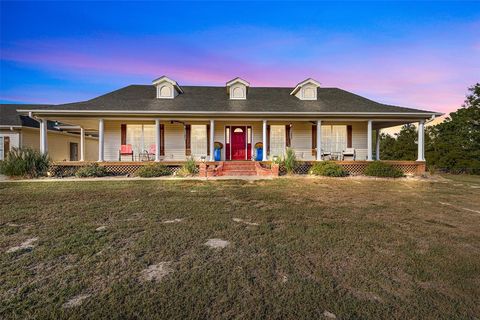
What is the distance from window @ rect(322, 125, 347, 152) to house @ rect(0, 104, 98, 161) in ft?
55.7

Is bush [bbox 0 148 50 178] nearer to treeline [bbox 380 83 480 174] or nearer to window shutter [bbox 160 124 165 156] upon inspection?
window shutter [bbox 160 124 165 156]

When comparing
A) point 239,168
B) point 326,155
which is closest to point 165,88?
point 239,168

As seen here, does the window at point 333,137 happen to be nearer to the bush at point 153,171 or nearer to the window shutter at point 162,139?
the bush at point 153,171

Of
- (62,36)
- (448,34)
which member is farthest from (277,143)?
(62,36)

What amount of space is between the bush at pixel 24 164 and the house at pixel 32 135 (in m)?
3.16

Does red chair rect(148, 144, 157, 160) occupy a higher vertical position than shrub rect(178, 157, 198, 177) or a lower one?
higher

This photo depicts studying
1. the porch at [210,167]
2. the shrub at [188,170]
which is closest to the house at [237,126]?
the porch at [210,167]

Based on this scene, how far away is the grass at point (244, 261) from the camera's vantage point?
2.36 meters

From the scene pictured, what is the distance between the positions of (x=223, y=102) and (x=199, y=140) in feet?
9.72

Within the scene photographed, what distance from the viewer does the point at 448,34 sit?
14812 millimetres

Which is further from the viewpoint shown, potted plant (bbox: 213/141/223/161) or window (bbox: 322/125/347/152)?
window (bbox: 322/125/347/152)

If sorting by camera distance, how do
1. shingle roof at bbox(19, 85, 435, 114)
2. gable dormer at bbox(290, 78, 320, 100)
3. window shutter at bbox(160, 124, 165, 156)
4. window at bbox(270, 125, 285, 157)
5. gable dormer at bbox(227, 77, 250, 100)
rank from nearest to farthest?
1. shingle roof at bbox(19, 85, 435, 114)
2. window shutter at bbox(160, 124, 165, 156)
3. window at bbox(270, 125, 285, 157)
4. gable dormer at bbox(227, 77, 250, 100)
5. gable dormer at bbox(290, 78, 320, 100)

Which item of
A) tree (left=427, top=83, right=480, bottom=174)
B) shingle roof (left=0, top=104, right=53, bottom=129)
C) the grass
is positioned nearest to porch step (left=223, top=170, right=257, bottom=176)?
the grass

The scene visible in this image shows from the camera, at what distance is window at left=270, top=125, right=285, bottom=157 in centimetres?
1672
